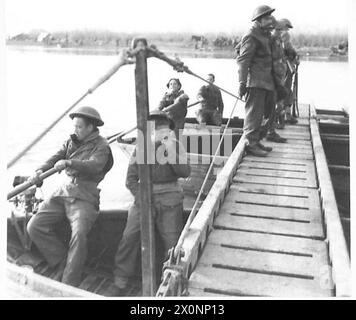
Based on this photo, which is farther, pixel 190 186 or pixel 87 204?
pixel 190 186

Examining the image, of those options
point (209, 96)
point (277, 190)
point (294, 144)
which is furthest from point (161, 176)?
point (209, 96)

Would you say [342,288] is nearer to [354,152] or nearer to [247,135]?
[354,152]

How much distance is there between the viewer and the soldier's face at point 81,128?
12.1 feet

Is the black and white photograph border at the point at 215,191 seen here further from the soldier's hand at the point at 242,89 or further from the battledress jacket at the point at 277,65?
the battledress jacket at the point at 277,65

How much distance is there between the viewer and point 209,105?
8.35 metres

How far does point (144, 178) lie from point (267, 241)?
1.22 m

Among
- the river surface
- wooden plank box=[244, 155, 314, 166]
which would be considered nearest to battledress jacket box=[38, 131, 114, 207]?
wooden plank box=[244, 155, 314, 166]

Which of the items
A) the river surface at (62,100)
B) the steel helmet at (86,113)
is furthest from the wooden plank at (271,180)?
the river surface at (62,100)

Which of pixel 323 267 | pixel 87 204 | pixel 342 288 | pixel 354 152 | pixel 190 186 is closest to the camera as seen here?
pixel 342 288

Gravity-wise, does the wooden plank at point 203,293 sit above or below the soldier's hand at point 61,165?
below

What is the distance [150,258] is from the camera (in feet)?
7.54

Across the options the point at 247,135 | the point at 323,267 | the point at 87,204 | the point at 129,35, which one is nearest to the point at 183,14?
the point at 129,35

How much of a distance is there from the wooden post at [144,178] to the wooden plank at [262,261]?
0.52 metres
